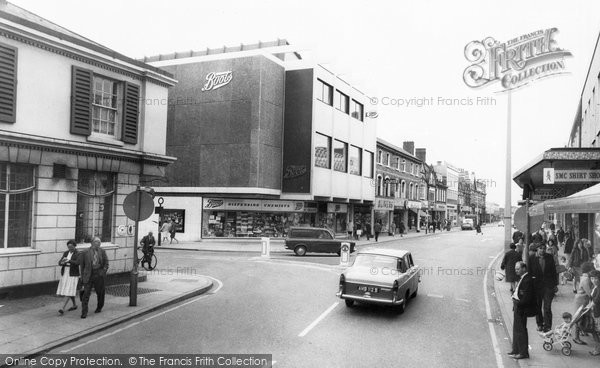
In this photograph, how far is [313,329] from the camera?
9.98m

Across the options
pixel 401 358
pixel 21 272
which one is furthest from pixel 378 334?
pixel 21 272

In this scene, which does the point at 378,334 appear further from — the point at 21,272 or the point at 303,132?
the point at 303,132

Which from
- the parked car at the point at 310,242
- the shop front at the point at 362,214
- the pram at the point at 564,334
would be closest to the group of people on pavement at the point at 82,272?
the pram at the point at 564,334

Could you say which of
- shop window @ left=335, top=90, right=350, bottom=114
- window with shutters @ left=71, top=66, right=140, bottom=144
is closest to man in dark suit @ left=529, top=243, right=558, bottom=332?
window with shutters @ left=71, top=66, right=140, bottom=144

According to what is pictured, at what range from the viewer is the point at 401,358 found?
821cm

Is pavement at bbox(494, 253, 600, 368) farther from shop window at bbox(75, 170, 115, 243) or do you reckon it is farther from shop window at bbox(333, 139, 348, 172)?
shop window at bbox(333, 139, 348, 172)

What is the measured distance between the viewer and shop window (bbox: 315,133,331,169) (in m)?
35.1

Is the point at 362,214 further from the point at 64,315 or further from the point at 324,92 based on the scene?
the point at 64,315

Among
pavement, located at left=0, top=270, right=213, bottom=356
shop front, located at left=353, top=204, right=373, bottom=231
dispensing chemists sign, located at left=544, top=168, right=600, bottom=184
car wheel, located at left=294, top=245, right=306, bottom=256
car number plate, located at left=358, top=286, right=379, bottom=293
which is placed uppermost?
dispensing chemists sign, located at left=544, top=168, right=600, bottom=184

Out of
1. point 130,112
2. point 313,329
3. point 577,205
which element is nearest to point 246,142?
point 130,112

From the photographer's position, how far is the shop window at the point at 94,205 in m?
13.7

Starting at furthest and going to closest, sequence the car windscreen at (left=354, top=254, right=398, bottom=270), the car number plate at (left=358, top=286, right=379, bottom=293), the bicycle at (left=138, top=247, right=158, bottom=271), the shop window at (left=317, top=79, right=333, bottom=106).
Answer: the shop window at (left=317, top=79, right=333, bottom=106)
the bicycle at (left=138, top=247, right=158, bottom=271)
the car windscreen at (left=354, top=254, right=398, bottom=270)
the car number plate at (left=358, top=286, right=379, bottom=293)

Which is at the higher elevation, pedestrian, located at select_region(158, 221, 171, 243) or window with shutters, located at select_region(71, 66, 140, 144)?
window with shutters, located at select_region(71, 66, 140, 144)

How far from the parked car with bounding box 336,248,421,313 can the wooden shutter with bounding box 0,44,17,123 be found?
9391 millimetres
